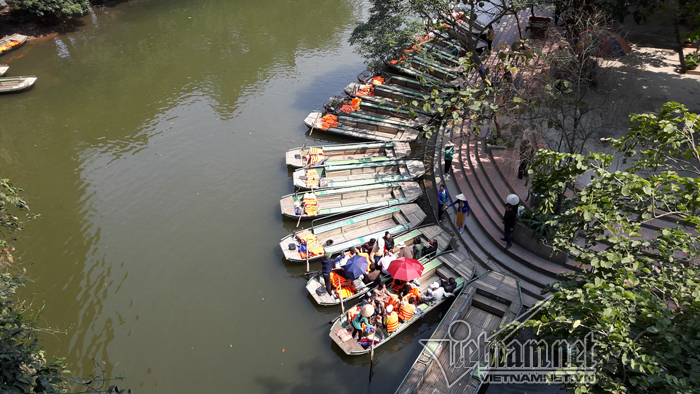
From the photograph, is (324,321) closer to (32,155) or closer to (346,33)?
(32,155)

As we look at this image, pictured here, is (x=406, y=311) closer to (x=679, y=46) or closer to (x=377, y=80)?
(x=377, y=80)

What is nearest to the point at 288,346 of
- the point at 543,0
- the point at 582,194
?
the point at 582,194

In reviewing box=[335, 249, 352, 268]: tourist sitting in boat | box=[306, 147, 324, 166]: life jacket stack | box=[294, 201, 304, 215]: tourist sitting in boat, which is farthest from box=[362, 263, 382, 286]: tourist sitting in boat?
box=[306, 147, 324, 166]: life jacket stack

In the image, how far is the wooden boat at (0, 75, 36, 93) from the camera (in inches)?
974

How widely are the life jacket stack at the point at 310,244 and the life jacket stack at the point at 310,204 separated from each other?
1.07m

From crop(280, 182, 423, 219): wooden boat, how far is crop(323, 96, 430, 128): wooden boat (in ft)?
17.3

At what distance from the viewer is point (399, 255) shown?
13.3 metres

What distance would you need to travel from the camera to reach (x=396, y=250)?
1362 cm

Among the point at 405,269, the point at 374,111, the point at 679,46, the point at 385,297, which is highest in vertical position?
the point at 679,46

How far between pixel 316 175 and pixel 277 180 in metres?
2.19

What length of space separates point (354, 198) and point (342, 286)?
4.75 m

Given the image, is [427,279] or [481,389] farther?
[427,279]

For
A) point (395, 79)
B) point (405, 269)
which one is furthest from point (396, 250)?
point (395, 79)

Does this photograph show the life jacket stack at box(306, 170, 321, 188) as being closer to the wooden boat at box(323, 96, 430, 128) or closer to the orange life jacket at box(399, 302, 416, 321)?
the wooden boat at box(323, 96, 430, 128)
